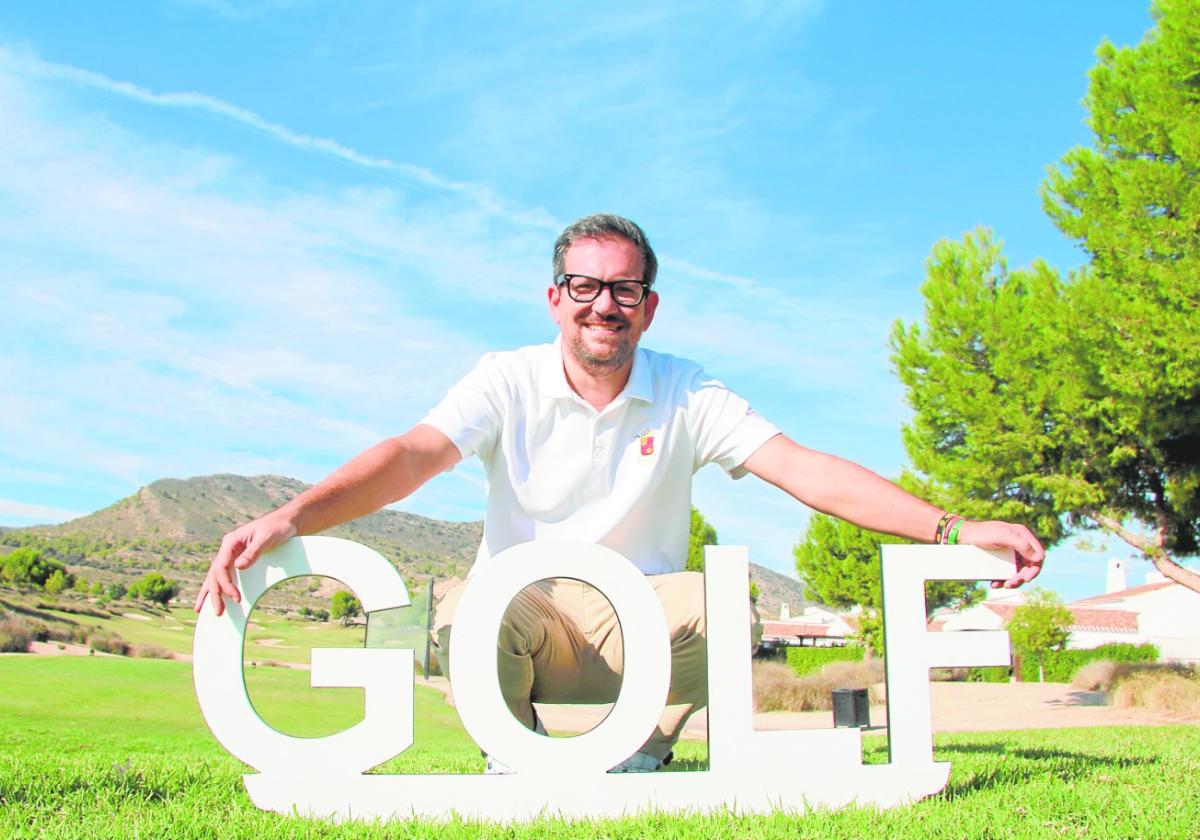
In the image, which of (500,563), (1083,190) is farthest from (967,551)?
(1083,190)

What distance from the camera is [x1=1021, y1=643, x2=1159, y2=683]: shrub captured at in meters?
29.1

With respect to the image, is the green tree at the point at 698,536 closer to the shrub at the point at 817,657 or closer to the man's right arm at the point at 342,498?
the shrub at the point at 817,657

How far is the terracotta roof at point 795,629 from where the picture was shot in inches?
2463

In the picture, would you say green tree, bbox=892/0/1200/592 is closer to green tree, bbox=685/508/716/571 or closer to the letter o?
the letter o

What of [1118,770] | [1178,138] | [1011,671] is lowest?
[1011,671]

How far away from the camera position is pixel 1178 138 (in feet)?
39.0

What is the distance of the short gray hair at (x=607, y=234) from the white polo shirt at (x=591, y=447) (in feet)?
1.05

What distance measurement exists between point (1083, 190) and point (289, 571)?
1498 centimetres

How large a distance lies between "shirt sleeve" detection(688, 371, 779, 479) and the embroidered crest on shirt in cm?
17

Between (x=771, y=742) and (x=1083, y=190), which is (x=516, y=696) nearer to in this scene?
(x=771, y=742)

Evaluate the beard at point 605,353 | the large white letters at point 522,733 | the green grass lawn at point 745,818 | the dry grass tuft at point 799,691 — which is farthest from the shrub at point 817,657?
the large white letters at point 522,733

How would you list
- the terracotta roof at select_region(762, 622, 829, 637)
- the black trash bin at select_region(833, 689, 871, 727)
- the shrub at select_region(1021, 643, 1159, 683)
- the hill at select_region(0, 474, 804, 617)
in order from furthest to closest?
the terracotta roof at select_region(762, 622, 829, 637) → the hill at select_region(0, 474, 804, 617) → the shrub at select_region(1021, 643, 1159, 683) → the black trash bin at select_region(833, 689, 871, 727)

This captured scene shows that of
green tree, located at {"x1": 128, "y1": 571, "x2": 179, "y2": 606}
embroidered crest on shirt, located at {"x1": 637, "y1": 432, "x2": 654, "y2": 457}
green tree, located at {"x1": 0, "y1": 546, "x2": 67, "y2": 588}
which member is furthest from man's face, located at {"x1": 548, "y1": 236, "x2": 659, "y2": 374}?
green tree, located at {"x1": 128, "y1": 571, "x2": 179, "y2": 606}

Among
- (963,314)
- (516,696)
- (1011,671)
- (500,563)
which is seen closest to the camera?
(500,563)
